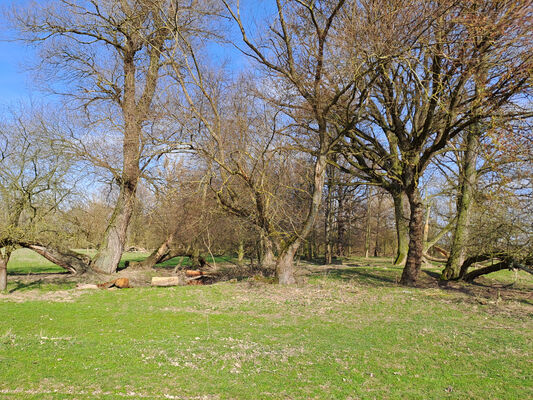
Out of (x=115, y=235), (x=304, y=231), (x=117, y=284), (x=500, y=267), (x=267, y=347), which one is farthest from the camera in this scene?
(x=115, y=235)

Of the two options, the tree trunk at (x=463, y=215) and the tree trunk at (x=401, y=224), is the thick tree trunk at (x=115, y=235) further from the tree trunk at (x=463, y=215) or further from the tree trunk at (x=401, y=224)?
the tree trunk at (x=463, y=215)

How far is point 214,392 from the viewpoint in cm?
452

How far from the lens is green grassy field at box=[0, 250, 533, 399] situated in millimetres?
4648

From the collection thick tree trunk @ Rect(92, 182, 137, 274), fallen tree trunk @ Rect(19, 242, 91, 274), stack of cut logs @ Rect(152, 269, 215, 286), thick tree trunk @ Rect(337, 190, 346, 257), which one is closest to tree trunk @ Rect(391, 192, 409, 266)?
stack of cut logs @ Rect(152, 269, 215, 286)

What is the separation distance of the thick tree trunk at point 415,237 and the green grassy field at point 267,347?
2126 millimetres

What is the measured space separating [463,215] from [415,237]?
3.60 metres

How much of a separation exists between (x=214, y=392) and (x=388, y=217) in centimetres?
3690

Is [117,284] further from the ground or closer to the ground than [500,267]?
closer to the ground

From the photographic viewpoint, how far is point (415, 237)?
12.9 m

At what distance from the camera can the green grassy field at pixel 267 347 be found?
4648 millimetres

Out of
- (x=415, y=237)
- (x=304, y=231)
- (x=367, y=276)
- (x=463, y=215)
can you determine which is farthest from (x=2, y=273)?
(x=463, y=215)

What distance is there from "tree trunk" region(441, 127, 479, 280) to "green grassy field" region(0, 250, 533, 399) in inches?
138

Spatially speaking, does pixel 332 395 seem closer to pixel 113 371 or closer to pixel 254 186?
pixel 113 371

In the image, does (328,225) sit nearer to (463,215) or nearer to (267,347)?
(463,215)
